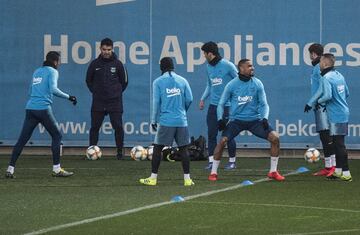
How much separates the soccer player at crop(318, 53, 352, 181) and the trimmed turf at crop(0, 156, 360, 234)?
464 millimetres

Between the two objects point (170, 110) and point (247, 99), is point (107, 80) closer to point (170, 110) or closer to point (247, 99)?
point (247, 99)

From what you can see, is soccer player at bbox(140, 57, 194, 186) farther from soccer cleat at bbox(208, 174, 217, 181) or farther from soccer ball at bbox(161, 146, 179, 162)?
soccer ball at bbox(161, 146, 179, 162)

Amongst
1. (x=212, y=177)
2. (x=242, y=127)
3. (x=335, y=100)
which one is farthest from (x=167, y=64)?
(x=335, y=100)

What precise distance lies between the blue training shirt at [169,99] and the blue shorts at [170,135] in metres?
0.06

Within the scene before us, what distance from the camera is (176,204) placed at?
583 inches

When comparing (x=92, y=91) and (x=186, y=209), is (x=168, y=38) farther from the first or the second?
(x=186, y=209)

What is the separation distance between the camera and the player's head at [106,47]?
23000 millimetres

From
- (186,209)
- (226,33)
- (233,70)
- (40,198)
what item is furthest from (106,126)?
(186,209)

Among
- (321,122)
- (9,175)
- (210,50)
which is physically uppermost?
(210,50)

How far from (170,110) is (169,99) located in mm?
162

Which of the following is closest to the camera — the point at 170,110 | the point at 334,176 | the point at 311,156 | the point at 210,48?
the point at 170,110

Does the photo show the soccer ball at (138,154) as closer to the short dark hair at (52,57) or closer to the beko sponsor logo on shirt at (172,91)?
the short dark hair at (52,57)

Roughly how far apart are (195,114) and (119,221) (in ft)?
36.8

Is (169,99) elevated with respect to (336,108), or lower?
elevated
